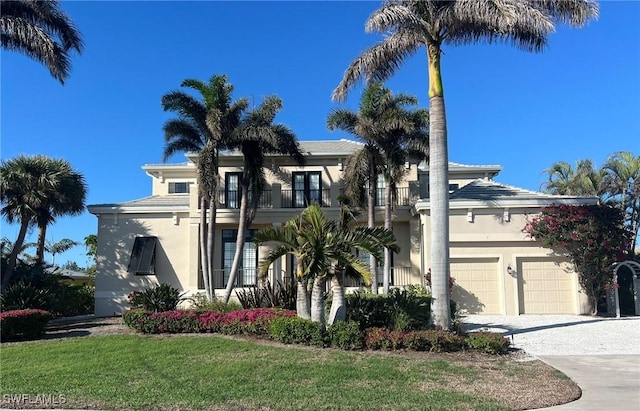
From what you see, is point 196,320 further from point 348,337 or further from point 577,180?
point 577,180

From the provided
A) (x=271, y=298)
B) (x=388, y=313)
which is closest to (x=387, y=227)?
(x=271, y=298)

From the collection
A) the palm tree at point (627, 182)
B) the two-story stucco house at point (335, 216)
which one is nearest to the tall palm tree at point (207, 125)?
the two-story stucco house at point (335, 216)

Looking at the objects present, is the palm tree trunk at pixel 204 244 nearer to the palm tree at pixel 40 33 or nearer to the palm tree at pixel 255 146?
the palm tree at pixel 255 146

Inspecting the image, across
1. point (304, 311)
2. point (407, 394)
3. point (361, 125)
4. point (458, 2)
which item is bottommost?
point (407, 394)

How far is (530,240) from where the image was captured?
18.9m

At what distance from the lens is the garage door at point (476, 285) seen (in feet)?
61.9

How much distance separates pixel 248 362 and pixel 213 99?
41.2ft

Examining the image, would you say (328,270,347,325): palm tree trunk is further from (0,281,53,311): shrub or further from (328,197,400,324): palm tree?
(0,281,53,311): shrub

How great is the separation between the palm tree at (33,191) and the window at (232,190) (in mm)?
7081

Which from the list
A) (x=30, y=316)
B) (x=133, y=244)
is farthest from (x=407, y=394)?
(x=133, y=244)

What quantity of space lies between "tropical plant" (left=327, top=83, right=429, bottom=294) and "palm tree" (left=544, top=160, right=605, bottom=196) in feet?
46.8

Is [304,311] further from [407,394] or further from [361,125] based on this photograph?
[361,125]

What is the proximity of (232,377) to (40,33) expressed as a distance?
1242 centimetres

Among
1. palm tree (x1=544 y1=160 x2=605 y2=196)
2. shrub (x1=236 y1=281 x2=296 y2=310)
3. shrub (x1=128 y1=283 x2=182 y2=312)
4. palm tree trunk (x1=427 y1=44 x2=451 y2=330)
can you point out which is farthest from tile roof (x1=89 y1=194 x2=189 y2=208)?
palm tree (x1=544 y1=160 x2=605 y2=196)
